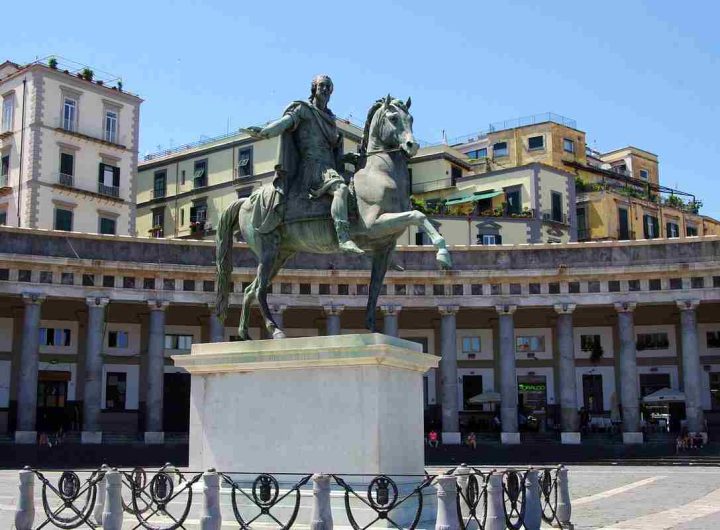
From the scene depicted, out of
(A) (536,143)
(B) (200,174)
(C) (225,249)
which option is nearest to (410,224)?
(C) (225,249)

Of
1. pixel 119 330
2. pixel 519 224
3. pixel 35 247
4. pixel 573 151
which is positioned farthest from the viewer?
pixel 573 151

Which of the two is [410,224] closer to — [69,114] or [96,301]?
[96,301]

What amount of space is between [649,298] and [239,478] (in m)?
43.5

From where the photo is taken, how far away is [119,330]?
60062 millimetres

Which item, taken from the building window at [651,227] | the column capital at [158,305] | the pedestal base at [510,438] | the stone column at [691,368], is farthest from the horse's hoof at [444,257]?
the building window at [651,227]

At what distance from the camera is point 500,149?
8475cm

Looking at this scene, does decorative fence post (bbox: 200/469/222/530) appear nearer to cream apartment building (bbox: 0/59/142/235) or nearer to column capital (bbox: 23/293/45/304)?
column capital (bbox: 23/293/45/304)

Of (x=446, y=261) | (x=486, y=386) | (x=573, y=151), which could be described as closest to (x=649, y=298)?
(x=486, y=386)

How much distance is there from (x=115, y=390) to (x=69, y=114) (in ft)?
60.9

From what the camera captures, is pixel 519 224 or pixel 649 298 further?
pixel 519 224

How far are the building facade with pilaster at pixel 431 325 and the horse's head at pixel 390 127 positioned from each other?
119 feet

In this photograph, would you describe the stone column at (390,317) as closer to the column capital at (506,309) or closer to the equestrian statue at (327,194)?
the column capital at (506,309)

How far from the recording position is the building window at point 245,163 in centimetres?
7356

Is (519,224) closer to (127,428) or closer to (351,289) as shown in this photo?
(351,289)
